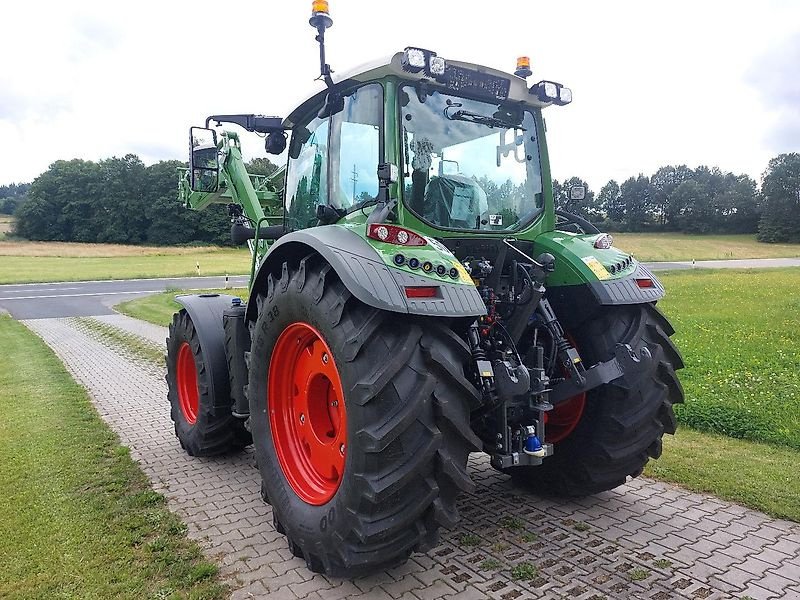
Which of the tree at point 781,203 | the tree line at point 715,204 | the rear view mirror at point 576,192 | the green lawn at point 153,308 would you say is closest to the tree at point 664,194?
the tree line at point 715,204

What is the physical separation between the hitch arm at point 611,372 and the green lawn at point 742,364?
2657 mm

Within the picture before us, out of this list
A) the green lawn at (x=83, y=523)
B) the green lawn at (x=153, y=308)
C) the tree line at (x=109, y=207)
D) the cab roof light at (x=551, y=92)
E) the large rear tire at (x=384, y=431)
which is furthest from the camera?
the tree line at (x=109, y=207)

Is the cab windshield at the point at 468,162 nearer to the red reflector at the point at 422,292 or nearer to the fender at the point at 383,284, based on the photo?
the fender at the point at 383,284

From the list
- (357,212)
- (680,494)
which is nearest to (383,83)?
(357,212)

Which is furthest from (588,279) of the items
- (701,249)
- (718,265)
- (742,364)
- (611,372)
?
A: (701,249)

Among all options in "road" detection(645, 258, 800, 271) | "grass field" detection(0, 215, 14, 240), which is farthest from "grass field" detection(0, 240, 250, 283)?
"road" detection(645, 258, 800, 271)

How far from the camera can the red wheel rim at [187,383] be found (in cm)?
557

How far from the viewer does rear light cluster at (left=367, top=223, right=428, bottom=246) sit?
3023 millimetres

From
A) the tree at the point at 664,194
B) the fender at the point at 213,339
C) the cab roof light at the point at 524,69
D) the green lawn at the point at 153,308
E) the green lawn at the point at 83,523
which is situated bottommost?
the green lawn at the point at 153,308

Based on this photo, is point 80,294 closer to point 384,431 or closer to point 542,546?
point 542,546

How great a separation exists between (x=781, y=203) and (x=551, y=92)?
229 feet

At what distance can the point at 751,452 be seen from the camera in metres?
5.05

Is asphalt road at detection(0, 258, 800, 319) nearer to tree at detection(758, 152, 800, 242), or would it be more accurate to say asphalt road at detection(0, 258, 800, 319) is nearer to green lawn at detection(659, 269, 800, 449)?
green lawn at detection(659, 269, 800, 449)

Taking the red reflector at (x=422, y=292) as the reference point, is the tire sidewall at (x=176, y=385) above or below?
below
